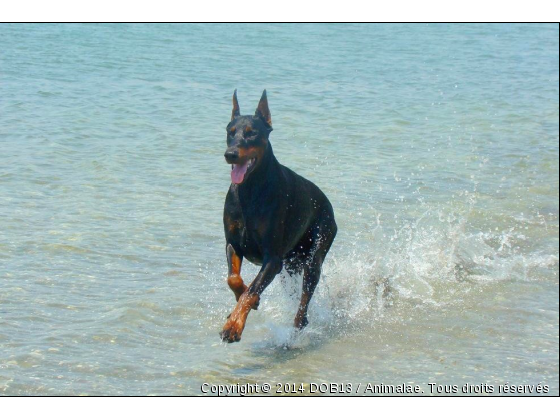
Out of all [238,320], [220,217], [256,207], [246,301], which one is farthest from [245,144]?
[220,217]

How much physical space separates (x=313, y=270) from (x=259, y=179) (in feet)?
3.36

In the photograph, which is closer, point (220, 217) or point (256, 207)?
point (256, 207)

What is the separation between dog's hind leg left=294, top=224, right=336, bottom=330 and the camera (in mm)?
6734

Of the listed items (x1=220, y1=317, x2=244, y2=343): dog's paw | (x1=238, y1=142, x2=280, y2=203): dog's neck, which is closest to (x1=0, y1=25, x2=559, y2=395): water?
(x1=220, y1=317, x2=244, y2=343): dog's paw

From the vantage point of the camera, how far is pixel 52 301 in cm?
700

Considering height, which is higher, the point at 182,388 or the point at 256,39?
the point at 256,39

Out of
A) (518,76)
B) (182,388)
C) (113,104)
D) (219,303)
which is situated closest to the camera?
(182,388)

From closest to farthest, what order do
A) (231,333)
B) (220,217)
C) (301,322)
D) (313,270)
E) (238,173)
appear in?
(231,333) → (238,173) → (301,322) → (313,270) → (220,217)

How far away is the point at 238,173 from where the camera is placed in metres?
6.05

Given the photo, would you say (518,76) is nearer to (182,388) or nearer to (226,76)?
(226,76)

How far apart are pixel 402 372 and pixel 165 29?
19363 mm

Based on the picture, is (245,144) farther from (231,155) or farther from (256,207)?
(256,207)

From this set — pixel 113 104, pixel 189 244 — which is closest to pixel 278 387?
pixel 189 244

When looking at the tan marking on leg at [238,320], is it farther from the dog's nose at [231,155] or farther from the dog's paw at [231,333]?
the dog's nose at [231,155]
